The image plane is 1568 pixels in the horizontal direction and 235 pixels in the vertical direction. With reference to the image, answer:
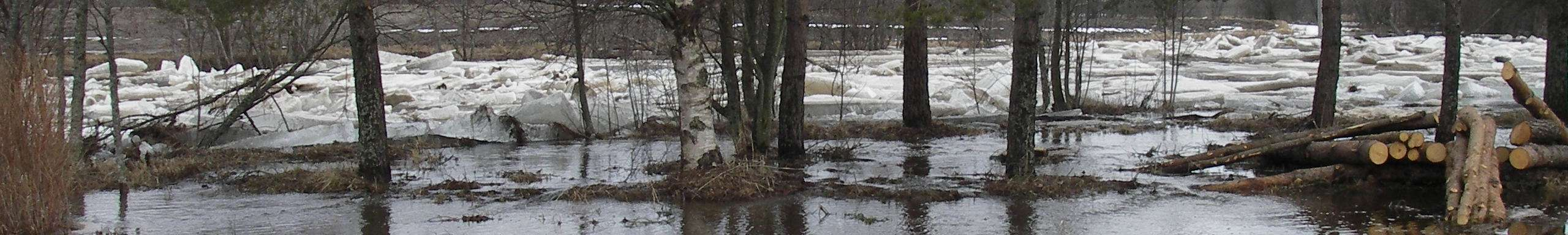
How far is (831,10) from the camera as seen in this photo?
61.3 ft

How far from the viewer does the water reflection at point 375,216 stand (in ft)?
29.6

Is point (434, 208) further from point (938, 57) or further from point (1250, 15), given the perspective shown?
point (1250, 15)

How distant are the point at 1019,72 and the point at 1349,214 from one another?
2527 mm

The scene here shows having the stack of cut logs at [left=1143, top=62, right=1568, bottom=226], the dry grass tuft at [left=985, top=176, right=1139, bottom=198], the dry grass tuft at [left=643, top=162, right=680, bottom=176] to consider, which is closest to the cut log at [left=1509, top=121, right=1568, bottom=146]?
the stack of cut logs at [left=1143, top=62, right=1568, bottom=226]

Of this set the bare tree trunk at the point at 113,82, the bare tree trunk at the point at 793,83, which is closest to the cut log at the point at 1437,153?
the bare tree trunk at the point at 793,83

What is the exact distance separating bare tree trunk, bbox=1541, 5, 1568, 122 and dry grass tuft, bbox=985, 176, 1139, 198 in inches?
293

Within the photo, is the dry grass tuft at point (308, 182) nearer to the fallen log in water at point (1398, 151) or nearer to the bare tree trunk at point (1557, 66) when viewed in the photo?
the fallen log in water at point (1398, 151)

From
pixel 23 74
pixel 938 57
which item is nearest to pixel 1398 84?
pixel 938 57

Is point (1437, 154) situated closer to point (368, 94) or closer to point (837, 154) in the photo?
point (837, 154)

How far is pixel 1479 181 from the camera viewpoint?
343 inches

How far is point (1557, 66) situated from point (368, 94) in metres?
12.5

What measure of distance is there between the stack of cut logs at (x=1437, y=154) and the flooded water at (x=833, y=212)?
207mm

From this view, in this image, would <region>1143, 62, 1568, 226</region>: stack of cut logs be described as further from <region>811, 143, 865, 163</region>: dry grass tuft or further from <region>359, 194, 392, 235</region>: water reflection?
<region>359, 194, 392, 235</region>: water reflection

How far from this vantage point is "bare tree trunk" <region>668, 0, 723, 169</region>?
10719mm
